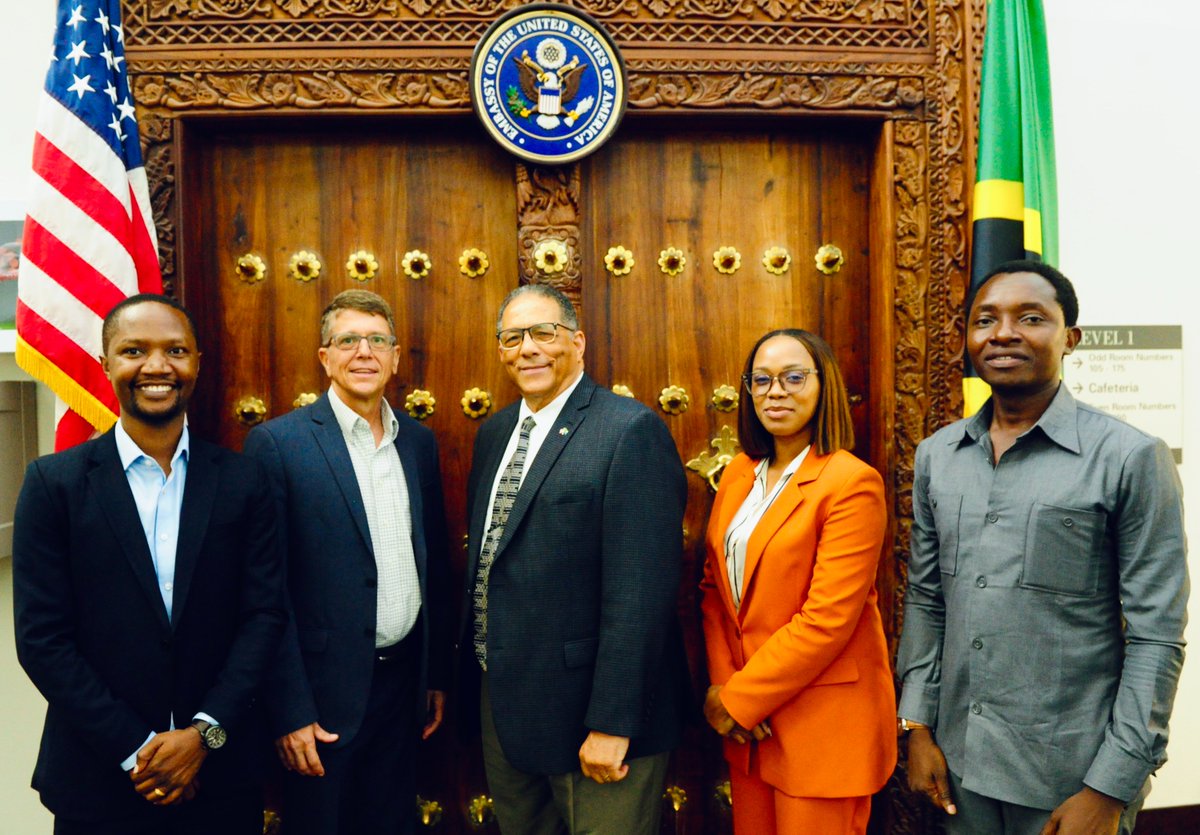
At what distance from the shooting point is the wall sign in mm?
2562

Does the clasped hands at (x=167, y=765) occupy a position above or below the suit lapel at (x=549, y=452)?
below

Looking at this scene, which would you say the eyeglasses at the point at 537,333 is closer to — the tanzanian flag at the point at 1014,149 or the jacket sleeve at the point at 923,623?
the jacket sleeve at the point at 923,623

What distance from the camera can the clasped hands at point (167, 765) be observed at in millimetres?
1540

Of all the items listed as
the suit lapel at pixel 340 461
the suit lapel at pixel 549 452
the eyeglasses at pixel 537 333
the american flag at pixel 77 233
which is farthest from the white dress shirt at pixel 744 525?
the american flag at pixel 77 233

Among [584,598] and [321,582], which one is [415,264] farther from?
[584,598]

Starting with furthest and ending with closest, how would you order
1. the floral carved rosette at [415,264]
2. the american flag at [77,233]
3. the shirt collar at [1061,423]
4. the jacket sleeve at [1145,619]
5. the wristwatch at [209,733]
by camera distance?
the floral carved rosette at [415,264] < the american flag at [77,233] < the wristwatch at [209,733] < the shirt collar at [1061,423] < the jacket sleeve at [1145,619]

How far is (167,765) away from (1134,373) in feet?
10.2

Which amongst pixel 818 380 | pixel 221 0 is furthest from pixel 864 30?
pixel 221 0

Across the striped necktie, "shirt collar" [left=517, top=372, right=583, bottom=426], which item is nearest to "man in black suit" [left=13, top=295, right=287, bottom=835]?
the striped necktie

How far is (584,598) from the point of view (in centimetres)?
177

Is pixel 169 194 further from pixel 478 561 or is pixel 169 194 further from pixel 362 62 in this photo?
pixel 478 561

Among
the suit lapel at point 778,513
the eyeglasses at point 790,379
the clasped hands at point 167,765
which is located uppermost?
the eyeglasses at point 790,379

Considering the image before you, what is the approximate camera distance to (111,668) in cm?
157

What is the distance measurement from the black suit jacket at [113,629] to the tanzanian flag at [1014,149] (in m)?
2.24
